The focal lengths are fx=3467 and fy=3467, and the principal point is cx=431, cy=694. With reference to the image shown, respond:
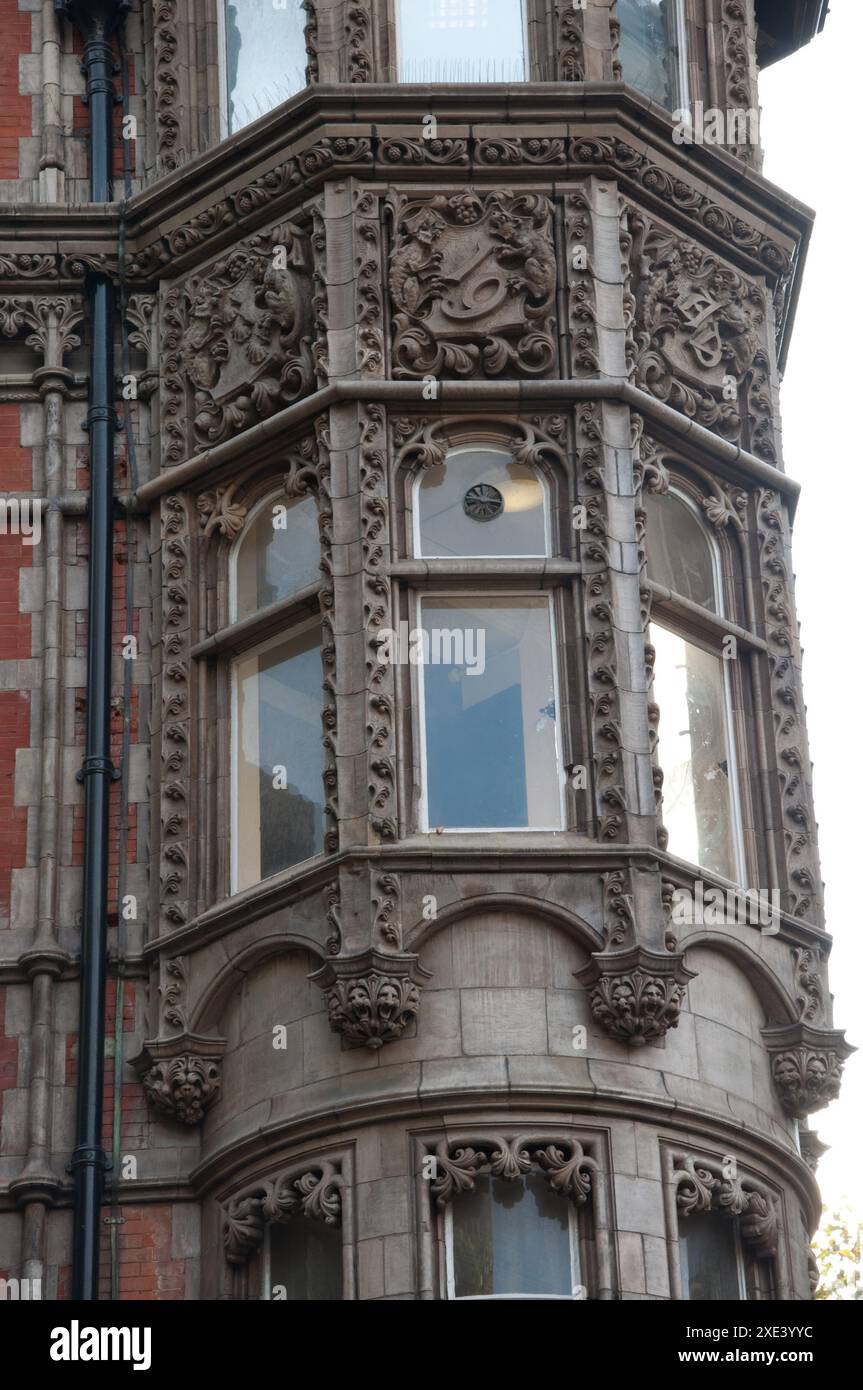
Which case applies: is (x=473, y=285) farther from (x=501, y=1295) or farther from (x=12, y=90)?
(x=501, y=1295)

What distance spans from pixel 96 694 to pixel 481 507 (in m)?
3.25

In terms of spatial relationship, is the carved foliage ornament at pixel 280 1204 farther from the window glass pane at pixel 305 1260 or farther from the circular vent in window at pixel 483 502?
the circular vent in window at pixel 483 502

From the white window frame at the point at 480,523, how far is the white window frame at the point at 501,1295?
5044 mm

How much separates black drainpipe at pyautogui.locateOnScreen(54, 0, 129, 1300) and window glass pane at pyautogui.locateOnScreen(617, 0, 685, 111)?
168 inches

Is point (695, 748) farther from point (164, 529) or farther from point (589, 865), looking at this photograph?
point (164, 529)

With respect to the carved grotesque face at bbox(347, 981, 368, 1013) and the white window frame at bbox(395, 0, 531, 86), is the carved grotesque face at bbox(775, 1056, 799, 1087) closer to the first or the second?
the carved grotesque face at bbox(347, 981, 368, 1013)

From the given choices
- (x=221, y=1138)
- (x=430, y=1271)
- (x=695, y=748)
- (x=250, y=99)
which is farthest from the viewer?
(x=250, y=99)

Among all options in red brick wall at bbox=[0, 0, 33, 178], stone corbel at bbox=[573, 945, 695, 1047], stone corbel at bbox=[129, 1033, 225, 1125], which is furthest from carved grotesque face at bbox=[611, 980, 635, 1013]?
red brick wall at bbox=[0, 0, 33, 178]

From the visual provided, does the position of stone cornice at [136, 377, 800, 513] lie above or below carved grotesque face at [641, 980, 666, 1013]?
above

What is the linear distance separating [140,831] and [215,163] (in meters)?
5.58

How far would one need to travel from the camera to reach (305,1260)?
2378 centimetres

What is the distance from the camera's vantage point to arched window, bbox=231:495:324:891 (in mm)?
25469

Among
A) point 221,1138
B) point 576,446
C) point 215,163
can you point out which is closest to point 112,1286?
point 221,1138

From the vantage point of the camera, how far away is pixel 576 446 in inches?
1027
